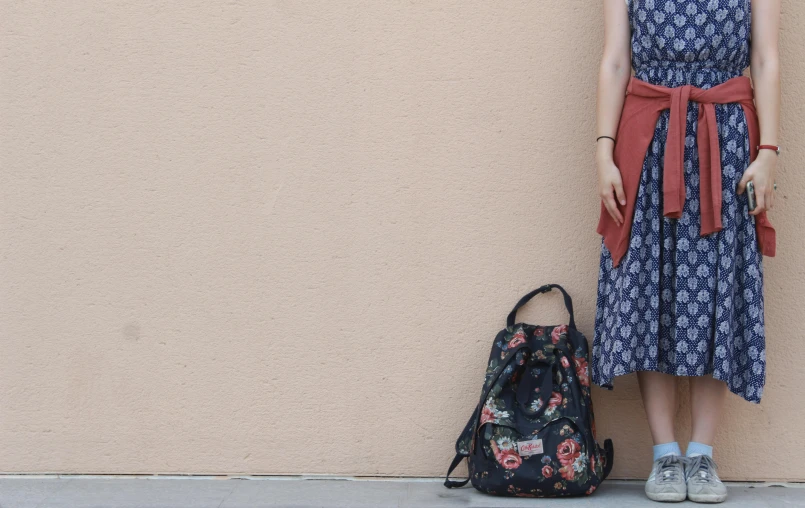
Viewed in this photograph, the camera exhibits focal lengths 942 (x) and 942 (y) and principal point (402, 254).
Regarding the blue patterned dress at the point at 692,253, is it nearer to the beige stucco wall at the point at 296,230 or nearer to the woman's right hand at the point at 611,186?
the woman's right hand at the point at 611,186

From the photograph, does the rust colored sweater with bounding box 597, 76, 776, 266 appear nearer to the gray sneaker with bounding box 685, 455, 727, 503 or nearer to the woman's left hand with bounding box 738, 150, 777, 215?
the woman's left hand with bounding box 738, 150, 777, 215

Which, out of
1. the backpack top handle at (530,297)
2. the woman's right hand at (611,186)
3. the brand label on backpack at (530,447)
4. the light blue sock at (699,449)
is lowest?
the light blue sock at (699,449)

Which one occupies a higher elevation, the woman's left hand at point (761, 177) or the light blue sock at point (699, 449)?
the woman's left hand at point (761, 177)

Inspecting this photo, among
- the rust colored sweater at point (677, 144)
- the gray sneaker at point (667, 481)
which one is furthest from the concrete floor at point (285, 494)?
the rust colored sweater at point (677, 144)

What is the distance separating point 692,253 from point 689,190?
187 mm

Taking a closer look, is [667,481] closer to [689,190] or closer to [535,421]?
[535,421]

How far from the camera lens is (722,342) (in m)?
2.76

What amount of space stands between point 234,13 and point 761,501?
7.46 ft

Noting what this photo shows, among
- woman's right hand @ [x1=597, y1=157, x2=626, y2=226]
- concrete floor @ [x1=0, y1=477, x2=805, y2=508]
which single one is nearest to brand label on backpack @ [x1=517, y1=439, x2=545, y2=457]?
concrete floor @ [x1=0, y1=477, x2=805, y2=508]

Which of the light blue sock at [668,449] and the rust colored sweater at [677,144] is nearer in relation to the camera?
the rust colored sweater at [677,144]

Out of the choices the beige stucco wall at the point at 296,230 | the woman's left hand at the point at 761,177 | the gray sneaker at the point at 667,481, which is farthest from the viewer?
the beige stucco wall at the point at 296,230

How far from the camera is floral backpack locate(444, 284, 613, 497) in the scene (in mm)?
2822

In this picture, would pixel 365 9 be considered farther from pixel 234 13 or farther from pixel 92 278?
pixel 92 278

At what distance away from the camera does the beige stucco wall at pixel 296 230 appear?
3.08m
